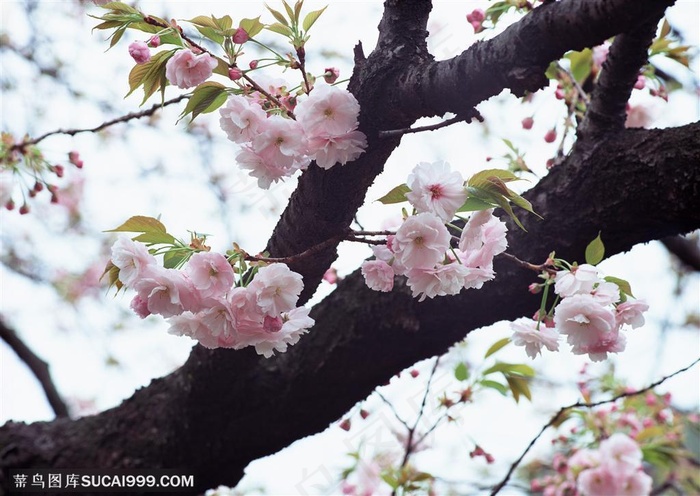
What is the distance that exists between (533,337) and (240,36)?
59 cm

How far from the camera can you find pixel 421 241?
84 centimetres

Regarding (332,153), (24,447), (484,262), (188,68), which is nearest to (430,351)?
(484,262)

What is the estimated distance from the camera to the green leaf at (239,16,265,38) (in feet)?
3.05

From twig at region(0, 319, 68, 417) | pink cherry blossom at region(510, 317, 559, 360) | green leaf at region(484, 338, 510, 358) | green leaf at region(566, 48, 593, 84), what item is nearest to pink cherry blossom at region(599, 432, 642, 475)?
green leaf at region(484, 338, 510, 358)

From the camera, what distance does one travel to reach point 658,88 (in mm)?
1570

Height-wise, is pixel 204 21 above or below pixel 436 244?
above

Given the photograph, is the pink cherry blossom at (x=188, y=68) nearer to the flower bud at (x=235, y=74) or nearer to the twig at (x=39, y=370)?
the flower bud at (x=235, y=74)

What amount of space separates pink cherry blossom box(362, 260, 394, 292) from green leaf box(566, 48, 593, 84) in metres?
1.00

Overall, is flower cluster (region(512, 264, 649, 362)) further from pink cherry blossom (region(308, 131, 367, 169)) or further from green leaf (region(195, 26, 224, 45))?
green leaf (region(195, 26, 224, 45))

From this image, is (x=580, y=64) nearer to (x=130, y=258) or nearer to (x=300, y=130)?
(x=300, y=130)

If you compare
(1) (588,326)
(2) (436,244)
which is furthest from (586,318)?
(2) (436,244)

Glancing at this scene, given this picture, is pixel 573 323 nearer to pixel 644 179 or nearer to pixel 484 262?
pixel 484 262

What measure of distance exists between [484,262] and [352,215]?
26cm

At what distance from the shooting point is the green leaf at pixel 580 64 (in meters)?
1.67
